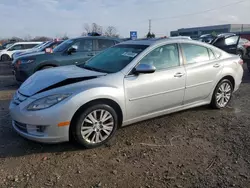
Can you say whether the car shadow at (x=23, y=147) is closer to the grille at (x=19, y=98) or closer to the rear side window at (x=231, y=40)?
the grille at (x=19, y=98)

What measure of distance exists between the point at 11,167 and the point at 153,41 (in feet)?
10.1

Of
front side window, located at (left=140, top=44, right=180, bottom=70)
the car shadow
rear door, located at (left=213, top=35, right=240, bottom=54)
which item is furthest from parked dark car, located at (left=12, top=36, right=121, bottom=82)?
rear door, located at (left=213, top=35, right=240, bottom=54)

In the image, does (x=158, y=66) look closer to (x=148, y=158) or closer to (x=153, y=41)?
(x=153, y=41)

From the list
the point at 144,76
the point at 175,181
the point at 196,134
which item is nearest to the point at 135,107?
the point at 144,76

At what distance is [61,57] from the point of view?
8.01 m

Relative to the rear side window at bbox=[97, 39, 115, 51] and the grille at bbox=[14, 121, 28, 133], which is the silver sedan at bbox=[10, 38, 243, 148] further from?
the rear side window at bbox=[97, 39, 115, 51]

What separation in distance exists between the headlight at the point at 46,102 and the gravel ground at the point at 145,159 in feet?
2.22

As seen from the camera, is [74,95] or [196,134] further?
[196,134]

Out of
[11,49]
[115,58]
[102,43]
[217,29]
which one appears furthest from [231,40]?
[217,29]

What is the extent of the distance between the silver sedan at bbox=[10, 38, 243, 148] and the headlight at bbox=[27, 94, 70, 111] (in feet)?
0.04

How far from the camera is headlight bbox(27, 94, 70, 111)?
339 cm

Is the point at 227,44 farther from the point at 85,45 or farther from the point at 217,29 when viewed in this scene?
the point at 217,29

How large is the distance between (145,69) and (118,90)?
1.80 ft

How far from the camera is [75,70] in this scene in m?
4.43
